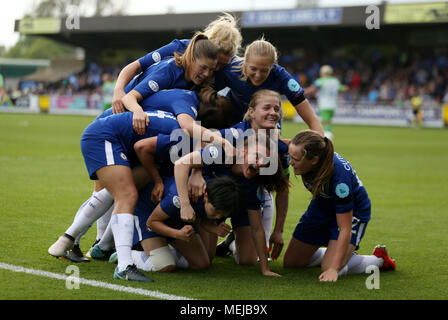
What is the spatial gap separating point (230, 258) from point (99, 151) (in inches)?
67.6

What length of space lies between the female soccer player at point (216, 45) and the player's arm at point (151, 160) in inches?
24.6

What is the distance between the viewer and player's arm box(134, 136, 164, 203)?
14.8ft

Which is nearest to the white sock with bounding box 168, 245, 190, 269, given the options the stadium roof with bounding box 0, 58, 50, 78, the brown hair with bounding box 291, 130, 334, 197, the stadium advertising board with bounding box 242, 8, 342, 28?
the brown hair with bounding box 291, 130, 334, 197

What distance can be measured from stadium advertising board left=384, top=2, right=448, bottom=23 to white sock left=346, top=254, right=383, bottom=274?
2800 centimetres

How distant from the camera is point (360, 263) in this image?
4.84m

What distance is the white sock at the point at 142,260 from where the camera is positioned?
4707 mm

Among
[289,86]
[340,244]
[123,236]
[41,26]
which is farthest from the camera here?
[41,26]

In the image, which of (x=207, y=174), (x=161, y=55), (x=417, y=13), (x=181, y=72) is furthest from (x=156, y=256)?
(x=417, y=13)

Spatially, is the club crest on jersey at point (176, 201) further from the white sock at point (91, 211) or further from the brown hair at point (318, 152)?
the brown hair at point (318, 152)

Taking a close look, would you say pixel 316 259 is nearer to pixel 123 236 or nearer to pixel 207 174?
pixel 207 174

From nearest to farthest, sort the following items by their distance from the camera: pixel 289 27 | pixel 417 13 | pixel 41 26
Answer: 1. pixel 417 13
2. pixel 289 27
3. pixel 41 26

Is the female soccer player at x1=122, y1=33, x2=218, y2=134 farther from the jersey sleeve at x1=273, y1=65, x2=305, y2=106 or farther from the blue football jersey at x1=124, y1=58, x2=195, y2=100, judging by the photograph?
the jersey sleeve at x1=273, y1=65, x2=305, y2=106

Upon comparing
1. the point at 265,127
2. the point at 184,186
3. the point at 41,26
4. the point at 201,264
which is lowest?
the point at 201,264
